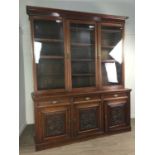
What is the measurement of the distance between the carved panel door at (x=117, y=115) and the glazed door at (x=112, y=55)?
0.37 m

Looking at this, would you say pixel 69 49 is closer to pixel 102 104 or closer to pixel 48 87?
pixel 48 87

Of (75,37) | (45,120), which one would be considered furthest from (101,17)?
(45,120)

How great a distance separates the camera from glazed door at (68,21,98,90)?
290cm

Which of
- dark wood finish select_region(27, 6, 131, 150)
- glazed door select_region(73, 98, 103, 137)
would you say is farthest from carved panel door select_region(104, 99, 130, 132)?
glazed door select_region(73, 98, 103, 137)

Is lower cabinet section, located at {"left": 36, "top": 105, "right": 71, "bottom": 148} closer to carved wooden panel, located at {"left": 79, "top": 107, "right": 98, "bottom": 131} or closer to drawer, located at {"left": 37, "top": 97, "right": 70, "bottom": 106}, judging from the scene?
drawer, located at {"left": 37, "top": 97, "right": 70, "bottom": 106}

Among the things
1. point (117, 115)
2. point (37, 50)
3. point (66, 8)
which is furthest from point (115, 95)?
point (66, 8)

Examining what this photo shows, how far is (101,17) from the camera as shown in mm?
2951

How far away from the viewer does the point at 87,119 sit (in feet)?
9.29

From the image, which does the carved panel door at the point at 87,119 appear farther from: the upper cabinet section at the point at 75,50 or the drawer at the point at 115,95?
the upper cabinet section at the point at 75,50

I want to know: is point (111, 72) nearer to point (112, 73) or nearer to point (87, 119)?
point (112, 73)

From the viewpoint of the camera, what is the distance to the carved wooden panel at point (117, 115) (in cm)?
305

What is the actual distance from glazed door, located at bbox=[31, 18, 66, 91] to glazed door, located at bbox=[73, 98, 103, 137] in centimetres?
50
